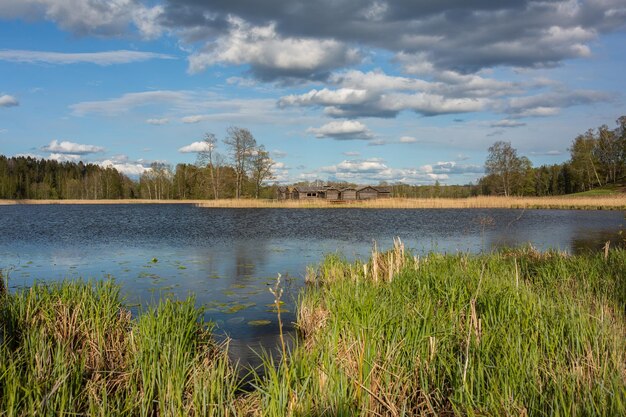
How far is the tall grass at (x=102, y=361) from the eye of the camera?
3883 millimetres

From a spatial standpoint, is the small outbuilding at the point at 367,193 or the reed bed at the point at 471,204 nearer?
the reed bed at the point at 471,204

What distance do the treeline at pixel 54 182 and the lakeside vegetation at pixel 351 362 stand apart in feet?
360

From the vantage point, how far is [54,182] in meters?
113

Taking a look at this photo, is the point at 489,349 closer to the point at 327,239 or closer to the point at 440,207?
the point at 327,239

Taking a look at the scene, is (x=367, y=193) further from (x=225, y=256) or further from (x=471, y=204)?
(x=225, y=256)

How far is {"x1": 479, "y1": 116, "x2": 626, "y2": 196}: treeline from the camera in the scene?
78.7m

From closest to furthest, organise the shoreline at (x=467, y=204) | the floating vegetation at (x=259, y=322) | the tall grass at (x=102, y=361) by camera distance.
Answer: the tall grass at (x=102, y=361)
the floating vegetation at (x=259, y=322)
the shoreline at (x=467, y=204)

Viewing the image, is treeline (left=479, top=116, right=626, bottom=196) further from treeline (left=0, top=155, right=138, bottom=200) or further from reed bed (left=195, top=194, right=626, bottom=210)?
treeline (left=0, top=155, right=138, bottom=200)

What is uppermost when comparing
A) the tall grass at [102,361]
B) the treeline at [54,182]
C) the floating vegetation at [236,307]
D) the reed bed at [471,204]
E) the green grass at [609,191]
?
the treeline at [54,182]

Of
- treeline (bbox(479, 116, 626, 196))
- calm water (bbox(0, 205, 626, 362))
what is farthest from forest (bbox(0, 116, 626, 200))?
calm water (bbox(0, 205, 626, 362))

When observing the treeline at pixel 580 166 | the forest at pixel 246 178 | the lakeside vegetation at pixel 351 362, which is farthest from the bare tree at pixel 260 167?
the lakeside vegetation at pixel 351 362

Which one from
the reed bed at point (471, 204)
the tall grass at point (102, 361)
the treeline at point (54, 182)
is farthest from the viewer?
the treeline at point (54, 182)

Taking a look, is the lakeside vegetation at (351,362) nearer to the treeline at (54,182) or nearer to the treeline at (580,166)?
the treeline at (580,166)

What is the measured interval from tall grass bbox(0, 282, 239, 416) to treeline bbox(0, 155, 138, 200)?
109 m
